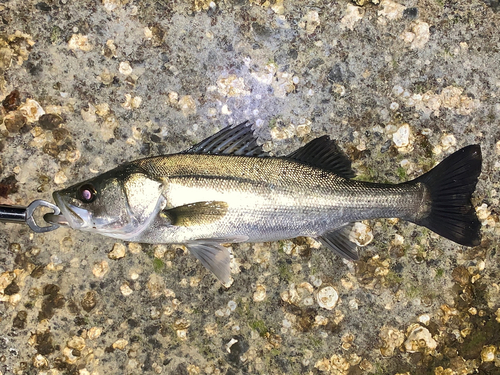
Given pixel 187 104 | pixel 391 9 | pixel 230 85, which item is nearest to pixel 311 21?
pixel 391 9

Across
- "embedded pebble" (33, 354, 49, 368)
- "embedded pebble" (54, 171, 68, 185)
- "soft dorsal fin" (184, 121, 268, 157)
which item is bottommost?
"embedded pebble" (33, 354, 49, 368)

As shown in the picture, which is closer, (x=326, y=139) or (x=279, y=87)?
(x=326, y=139)

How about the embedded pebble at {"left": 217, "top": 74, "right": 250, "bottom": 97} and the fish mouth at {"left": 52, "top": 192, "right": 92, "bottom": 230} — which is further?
the embedded pebble at {"left": 217, "top": 74, "right": 250, "bottom": 97}

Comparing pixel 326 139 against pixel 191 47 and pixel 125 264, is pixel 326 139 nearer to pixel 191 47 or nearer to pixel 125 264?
pixel 191 47

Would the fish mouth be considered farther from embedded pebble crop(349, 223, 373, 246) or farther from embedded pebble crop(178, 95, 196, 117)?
embedded pebble crop(349, 223, 373, 246)

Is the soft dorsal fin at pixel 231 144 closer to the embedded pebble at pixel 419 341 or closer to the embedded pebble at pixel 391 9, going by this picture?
the embedded pebble at pixel 391 9

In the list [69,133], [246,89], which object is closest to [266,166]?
[246,89]

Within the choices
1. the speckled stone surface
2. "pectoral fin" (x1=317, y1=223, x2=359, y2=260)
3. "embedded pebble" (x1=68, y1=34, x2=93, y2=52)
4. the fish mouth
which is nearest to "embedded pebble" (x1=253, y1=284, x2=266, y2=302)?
the speckled stone surface
